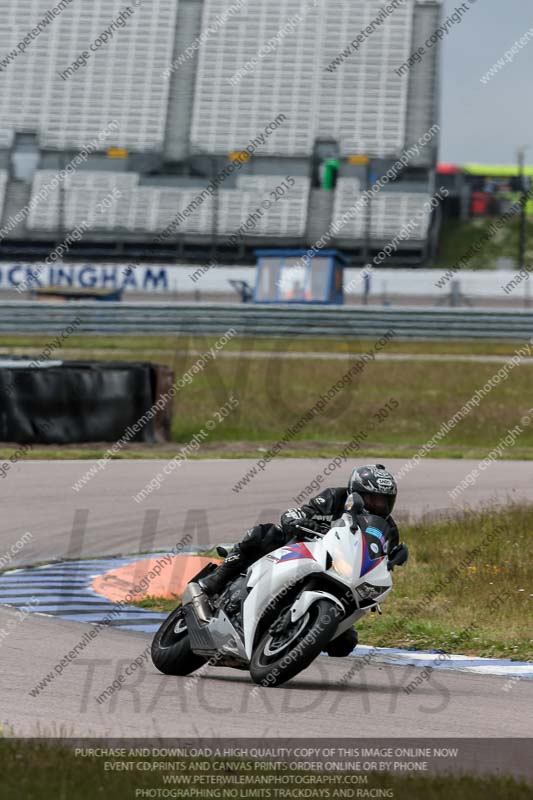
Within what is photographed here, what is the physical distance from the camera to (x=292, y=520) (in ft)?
22.8

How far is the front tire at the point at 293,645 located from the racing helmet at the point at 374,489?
1.85 ft

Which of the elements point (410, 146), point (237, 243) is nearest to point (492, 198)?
point (410, 146)

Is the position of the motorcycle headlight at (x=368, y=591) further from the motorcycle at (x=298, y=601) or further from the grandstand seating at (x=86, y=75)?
the grandstand seating at (x=86, y=75)

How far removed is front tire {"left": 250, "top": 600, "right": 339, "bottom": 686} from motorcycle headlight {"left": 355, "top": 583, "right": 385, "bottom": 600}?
6.7 inches

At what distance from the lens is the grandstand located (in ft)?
180

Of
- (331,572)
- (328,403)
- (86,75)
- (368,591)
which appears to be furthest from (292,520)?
(86,75)

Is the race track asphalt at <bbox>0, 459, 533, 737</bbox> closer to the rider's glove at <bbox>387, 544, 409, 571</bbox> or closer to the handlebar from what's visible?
the rider's glove at <bbox>387, 544, 409, 571</bbox>

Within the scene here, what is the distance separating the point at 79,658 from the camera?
299 inches

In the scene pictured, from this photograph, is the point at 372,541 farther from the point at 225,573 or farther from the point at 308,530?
the point at 225,573

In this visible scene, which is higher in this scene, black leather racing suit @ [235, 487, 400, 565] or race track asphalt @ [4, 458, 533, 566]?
black leather racing suit @ [235, 487, 400, 565]

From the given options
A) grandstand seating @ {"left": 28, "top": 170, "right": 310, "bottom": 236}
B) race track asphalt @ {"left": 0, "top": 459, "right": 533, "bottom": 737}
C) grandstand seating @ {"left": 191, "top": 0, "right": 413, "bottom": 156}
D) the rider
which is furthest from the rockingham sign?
the rider

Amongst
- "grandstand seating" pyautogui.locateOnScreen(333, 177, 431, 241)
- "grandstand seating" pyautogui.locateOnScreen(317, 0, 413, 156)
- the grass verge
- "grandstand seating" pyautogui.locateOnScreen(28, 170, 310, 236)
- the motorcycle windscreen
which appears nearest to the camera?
the motorcycle windscreen

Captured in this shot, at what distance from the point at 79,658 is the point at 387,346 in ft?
71.9

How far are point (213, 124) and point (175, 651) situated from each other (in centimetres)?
5359
